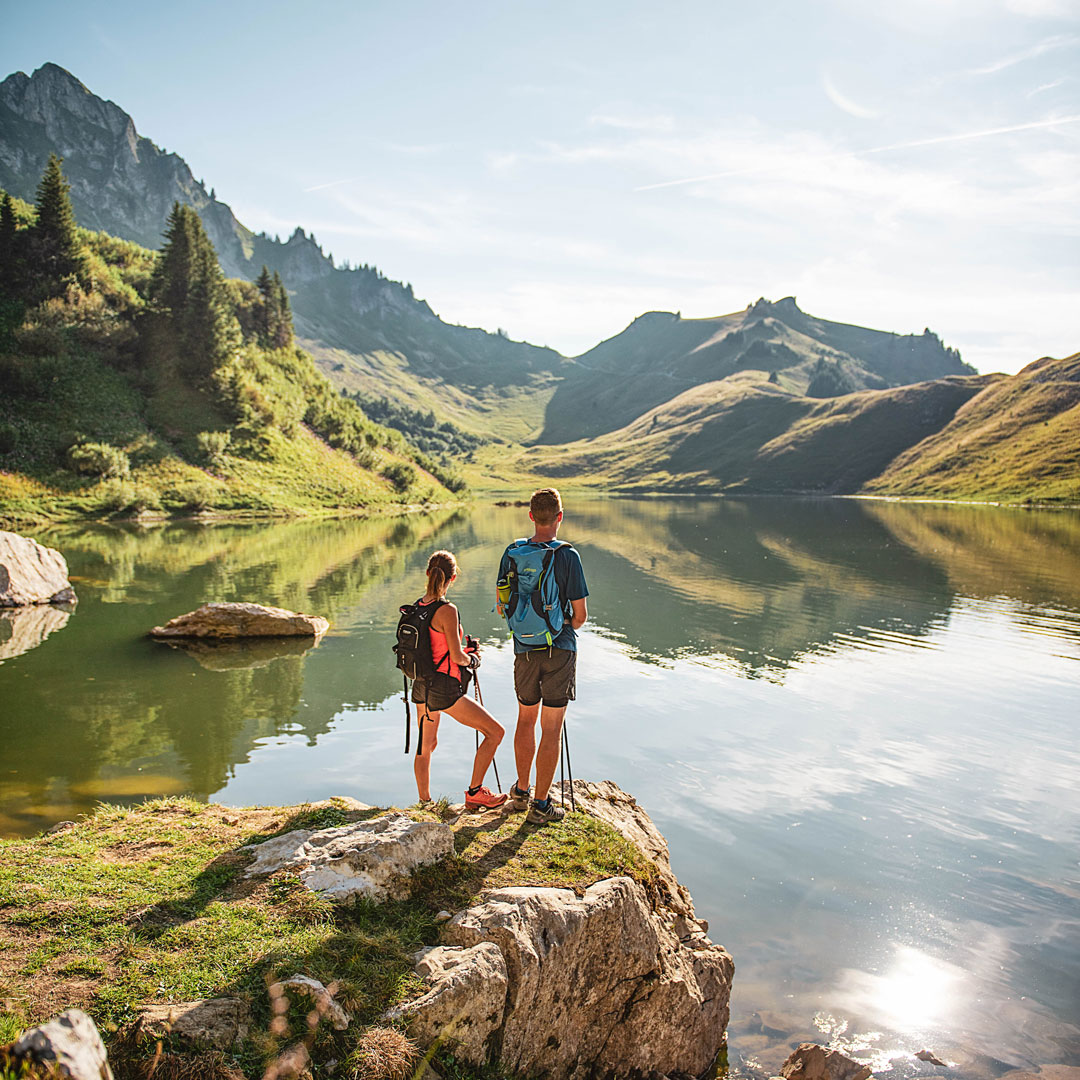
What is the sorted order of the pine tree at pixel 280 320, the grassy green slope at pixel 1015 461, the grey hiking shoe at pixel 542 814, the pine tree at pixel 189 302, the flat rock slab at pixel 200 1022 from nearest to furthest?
the flat rock slab at pixel 200 1022 < the grey hiking shoe at pixel 542 814 < the pine tree at pixel 189 302 < the pine tree at pixel 280 320 < the grassy green slope at pixel 1015 461

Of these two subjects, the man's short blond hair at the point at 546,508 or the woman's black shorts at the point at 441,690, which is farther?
the woman's black shorts at the point at 441,690

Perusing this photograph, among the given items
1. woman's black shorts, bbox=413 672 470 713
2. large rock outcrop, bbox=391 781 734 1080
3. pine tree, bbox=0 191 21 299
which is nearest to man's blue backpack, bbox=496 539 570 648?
woman's black shorts, bbox=413 672 470 713

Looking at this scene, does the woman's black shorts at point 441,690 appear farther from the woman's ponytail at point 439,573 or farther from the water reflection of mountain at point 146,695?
the water reflection of mountain at point 146,695

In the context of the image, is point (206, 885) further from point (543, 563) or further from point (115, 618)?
point (115, 618)

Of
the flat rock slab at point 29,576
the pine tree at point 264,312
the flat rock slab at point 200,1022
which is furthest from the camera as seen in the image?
the pine tree at point 264,312

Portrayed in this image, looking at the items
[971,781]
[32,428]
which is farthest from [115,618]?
[32,428]

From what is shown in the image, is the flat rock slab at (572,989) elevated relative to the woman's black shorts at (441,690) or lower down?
lower down

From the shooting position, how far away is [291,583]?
123 feet

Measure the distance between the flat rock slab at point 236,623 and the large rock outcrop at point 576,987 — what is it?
20.4 m

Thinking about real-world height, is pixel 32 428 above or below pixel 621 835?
above

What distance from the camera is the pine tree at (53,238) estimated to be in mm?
79625

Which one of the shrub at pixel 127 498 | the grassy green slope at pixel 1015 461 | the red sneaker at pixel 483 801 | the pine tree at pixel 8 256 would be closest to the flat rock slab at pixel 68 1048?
the red sneaker at pixel 483 801

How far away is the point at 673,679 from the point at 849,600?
19.7m

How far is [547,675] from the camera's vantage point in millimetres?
9188
